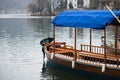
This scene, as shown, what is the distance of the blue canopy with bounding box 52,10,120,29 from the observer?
78.3 feet

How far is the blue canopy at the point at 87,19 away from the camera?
23875 millimetres

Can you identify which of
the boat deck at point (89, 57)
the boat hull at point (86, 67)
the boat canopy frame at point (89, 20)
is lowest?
the boat hull at point (86, 67)

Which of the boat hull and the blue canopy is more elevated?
the blue canopy

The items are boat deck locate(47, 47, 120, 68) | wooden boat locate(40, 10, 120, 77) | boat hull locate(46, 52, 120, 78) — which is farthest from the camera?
boat deck locate(47, 47, 120, 68)

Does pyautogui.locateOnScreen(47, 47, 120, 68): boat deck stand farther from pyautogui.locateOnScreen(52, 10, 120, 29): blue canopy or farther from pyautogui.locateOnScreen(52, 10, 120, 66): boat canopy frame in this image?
pyautogui.locateOnScreen(52, 10, 120, 29): blue canopy

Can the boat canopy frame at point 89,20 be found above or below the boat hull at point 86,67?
above

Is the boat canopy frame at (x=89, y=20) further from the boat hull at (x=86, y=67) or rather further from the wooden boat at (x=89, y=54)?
the boat hull at (x=86, y=67)

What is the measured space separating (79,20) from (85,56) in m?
2.76

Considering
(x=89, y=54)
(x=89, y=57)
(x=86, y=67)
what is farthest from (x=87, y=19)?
(x=86, y=67)

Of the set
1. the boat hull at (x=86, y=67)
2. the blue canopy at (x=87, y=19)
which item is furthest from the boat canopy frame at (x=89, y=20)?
the boat hull at (x=86, y=67)

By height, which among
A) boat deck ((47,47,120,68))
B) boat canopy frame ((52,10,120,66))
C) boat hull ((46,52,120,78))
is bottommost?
boat hull ((46,52,120,78))

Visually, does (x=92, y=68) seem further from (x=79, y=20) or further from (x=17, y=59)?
(x=17, y=59)

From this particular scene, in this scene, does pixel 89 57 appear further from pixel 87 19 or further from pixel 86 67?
pixel 87 19

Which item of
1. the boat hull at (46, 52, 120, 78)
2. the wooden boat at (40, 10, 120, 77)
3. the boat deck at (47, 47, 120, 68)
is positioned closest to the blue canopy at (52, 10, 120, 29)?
the wooden boat at (40, 10, 120, 77)
